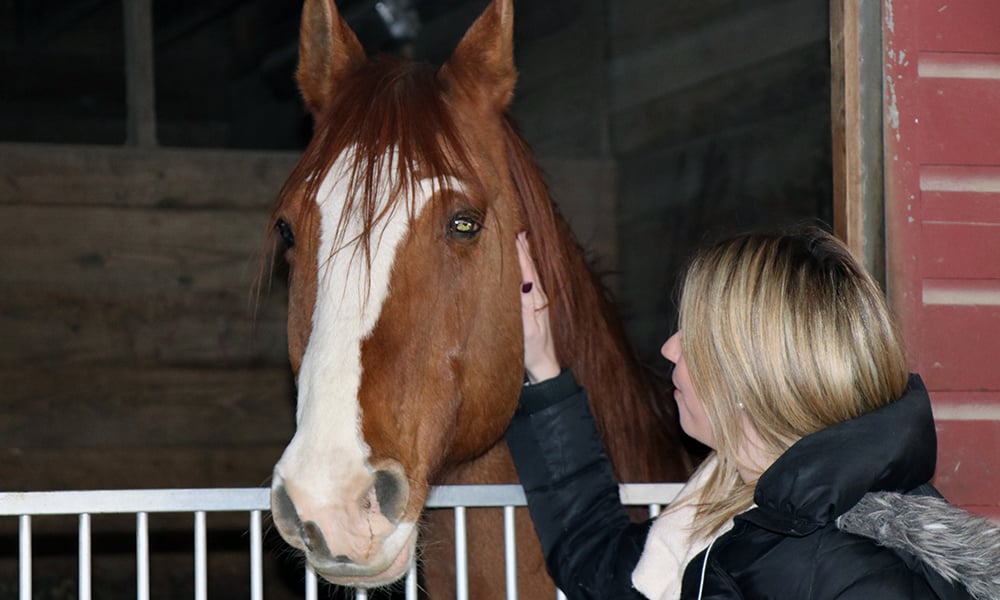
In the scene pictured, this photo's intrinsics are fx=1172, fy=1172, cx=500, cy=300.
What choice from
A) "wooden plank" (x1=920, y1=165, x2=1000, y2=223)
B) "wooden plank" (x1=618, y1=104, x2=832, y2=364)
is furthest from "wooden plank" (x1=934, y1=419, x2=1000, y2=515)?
"wooden plank" (x1=618, y1=104, x2=832, y2=364)

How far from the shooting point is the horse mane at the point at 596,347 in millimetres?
2443

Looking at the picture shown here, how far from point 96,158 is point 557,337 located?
12.9ft

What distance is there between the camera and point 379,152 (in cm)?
213

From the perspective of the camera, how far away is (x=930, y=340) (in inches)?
99.2

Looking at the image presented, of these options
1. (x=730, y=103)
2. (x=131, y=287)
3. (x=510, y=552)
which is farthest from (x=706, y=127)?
(x=510, y=552)

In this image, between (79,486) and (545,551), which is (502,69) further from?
→ (79,486)

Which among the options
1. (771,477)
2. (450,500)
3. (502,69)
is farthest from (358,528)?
(502,69)

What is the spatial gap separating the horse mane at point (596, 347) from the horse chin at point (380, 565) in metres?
0.74

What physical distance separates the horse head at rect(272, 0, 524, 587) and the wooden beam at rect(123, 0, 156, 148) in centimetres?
350

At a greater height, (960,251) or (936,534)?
(960,251)

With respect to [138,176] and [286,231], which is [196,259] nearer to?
[138,176]

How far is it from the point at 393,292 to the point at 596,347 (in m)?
0.74

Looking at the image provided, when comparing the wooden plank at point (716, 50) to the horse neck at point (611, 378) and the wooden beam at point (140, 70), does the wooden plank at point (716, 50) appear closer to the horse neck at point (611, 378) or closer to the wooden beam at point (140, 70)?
the wooden beam at point (140, 70)

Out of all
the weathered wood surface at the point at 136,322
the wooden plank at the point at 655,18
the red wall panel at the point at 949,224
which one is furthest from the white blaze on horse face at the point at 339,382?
the wooden plank at the point at 655,18
